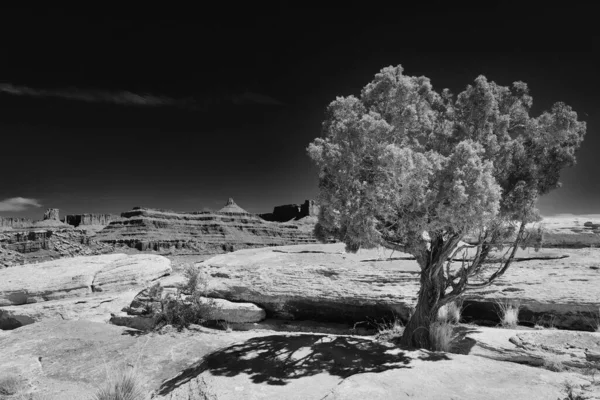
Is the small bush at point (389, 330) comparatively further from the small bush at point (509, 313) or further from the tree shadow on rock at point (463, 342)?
the small bush at point (509, 313)

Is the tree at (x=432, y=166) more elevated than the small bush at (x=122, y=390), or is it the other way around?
the tree at (x=432, y=166)

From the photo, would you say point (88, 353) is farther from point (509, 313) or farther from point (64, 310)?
point (509, 313)

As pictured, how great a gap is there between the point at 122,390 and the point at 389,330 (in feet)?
25.3

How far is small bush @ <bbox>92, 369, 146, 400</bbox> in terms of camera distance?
629 centimetres

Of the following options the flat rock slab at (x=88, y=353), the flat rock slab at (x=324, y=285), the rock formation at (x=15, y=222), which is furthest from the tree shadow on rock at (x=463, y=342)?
the rock formation at (x=15, y=222)

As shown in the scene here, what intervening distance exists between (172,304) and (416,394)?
891 cm

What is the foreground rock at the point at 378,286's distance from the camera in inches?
411

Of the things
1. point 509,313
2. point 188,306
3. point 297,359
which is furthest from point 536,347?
point 188,306

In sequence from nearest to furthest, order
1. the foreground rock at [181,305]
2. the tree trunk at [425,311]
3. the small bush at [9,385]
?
the small bush at [9,385], the tree trunk at [425,311], the foreground rock at [181,305]

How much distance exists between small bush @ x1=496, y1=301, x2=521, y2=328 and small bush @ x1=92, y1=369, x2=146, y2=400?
32.9ft

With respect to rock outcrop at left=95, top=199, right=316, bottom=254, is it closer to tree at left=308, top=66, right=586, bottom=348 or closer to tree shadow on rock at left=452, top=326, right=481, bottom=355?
tree shadow on rock at left=452, top=326, right=481, bottom=355

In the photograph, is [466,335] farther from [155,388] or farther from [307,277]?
[155,388]

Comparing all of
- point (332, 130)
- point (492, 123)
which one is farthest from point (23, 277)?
point (492, 123)

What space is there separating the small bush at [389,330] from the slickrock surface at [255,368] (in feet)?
3.83
